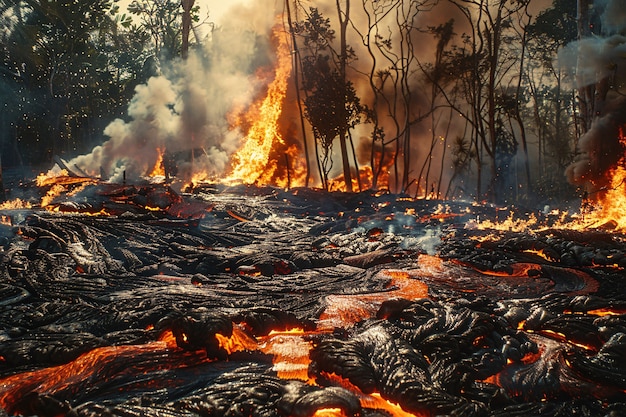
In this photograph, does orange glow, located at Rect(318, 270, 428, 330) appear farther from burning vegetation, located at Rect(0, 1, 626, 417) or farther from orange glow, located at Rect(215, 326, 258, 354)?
orange glow, located at Rect(215, 326, 258, 354)

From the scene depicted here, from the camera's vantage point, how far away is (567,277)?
6457mm

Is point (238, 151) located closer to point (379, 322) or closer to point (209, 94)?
point (209, 94)

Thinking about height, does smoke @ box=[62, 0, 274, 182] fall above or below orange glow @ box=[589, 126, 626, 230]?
above

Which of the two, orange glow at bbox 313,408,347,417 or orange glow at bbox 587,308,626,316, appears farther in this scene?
orange glow at bbox 587,308,626,316

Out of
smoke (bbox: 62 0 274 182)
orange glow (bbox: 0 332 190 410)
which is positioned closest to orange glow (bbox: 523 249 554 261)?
orange glow (bbox: 0 332 190 410)

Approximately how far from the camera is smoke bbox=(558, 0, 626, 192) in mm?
12070

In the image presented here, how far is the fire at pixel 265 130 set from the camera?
25814 millimetres

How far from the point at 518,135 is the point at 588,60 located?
28832 mm

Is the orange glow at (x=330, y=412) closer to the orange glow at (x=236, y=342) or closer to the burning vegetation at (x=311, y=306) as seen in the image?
the burning vegetation at (x=311, y=306)

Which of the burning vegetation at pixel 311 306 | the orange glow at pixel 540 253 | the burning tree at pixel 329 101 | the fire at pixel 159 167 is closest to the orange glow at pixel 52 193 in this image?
the burning vegetation at pixel 311 306

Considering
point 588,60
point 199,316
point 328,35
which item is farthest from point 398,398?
point 328,35

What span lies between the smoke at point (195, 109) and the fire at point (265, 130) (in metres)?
0.73

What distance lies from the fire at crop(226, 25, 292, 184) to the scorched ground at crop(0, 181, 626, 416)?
16433 millimetres

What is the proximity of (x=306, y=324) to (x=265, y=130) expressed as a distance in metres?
22.9
